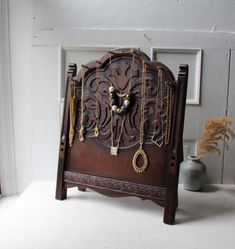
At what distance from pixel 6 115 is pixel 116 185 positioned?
56 centimetres

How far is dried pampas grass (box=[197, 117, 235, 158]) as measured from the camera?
1031mm

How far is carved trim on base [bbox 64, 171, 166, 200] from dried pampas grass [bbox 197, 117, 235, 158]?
1.03 feet

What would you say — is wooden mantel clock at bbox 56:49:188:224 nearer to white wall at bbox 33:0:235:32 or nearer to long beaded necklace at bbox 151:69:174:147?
long beaded necklace at bbox 151:69:174:147

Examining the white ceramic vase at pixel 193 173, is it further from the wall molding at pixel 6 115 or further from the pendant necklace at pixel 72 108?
the wall molding at pixel 6 115

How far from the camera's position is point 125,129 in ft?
2.95

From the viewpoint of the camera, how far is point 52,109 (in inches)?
46.4

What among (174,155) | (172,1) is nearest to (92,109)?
(174,155)

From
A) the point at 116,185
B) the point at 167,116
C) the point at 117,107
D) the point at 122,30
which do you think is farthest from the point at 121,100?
the point at 122,30

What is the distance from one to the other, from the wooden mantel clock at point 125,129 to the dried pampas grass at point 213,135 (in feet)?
0.78

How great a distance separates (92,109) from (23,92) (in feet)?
1.27

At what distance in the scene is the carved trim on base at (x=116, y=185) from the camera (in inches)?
33.4

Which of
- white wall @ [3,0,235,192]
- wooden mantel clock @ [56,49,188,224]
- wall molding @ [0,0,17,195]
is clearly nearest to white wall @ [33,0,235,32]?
white wall @ [3,0,235,192]

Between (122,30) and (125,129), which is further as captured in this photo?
(122,30)

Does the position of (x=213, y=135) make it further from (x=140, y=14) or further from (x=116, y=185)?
(x=140, y=14)
